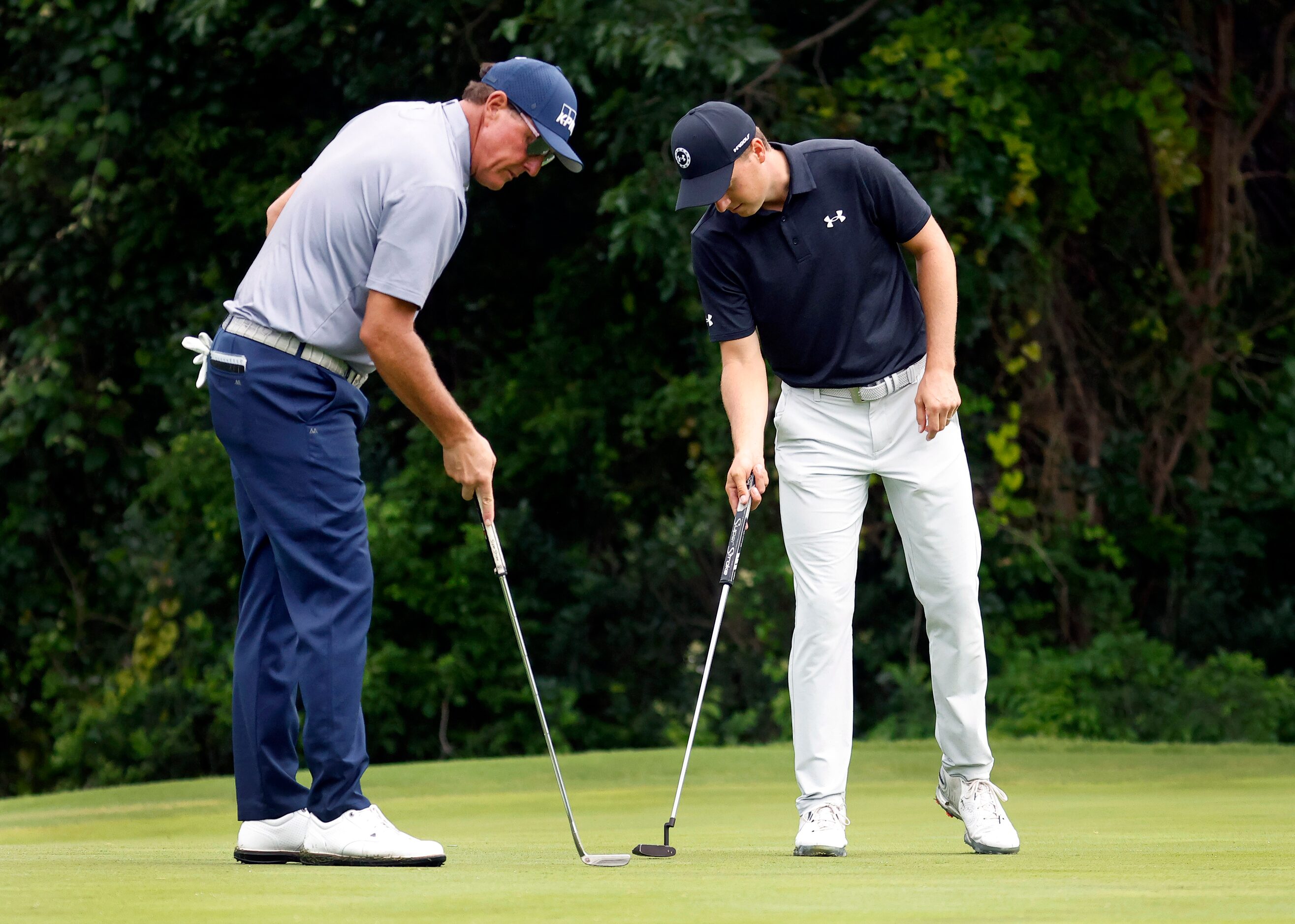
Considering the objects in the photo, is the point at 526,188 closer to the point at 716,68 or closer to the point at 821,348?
the point at 716,68

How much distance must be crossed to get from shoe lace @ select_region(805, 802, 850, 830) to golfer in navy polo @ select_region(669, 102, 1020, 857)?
0.11 m

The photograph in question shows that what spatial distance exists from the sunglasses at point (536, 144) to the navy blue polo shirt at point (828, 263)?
0.50 metres

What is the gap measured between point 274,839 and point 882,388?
5.54 feet

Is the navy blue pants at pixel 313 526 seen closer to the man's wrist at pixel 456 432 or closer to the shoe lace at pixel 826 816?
the man's wrist at pixel 456 432

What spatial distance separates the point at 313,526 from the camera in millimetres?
3373

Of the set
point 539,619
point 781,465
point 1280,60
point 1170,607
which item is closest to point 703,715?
point 539,619

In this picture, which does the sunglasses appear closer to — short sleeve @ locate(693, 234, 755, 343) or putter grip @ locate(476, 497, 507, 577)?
short sleeve @ locate(693, 234, 755, 343)

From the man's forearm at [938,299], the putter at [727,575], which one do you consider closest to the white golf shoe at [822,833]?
the putter at [727,575]

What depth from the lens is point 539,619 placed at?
10.5 metres

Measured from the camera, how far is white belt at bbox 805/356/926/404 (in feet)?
12.6

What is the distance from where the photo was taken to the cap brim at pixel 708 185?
3.62 meters

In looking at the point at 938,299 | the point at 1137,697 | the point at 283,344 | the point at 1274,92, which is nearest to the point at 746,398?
the point at 938,299

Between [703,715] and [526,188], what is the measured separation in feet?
11.0

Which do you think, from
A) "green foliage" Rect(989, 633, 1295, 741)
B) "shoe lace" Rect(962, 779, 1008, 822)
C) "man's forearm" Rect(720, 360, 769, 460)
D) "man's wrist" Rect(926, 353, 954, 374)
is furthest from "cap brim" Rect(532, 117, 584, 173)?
"green foliage" Rect(989, 633, 1295, 741)
